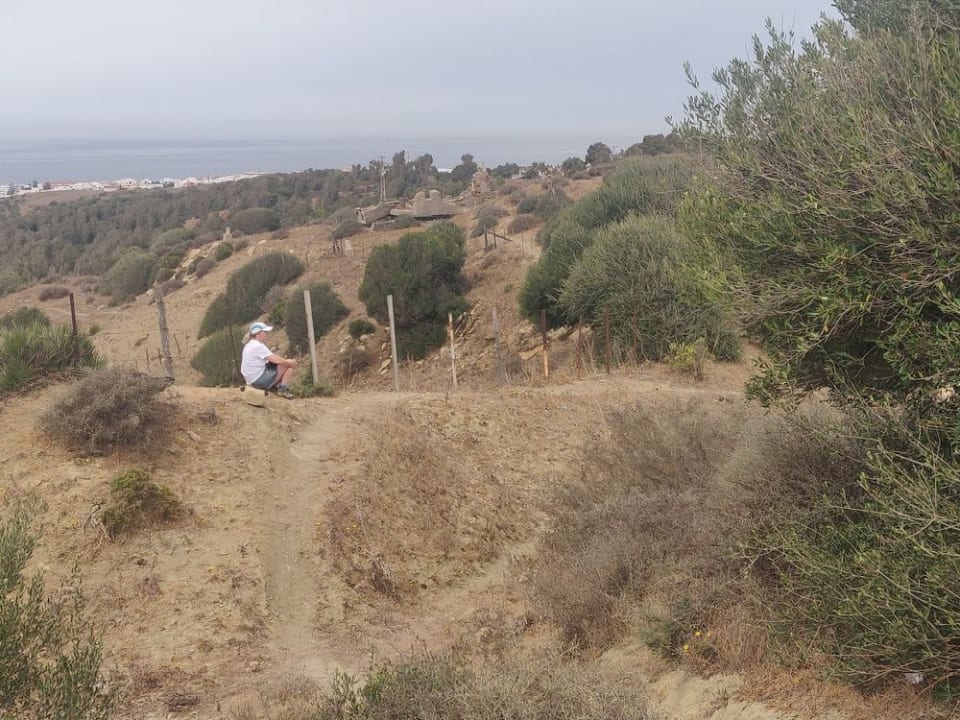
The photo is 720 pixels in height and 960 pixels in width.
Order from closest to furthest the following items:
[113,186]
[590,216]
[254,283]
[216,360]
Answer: [216,360], [590,216], [254,283], [113,186]

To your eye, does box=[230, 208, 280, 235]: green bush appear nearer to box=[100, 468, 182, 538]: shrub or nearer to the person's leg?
the person's leg

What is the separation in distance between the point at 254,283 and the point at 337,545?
95.4 ft

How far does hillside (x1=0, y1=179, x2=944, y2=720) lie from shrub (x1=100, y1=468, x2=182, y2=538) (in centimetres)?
17

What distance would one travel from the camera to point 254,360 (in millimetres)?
12391

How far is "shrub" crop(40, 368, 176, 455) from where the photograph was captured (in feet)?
32.7

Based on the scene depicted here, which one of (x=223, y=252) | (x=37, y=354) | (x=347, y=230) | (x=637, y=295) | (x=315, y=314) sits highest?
(x=347, y=230)

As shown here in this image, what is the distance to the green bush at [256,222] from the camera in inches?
2228

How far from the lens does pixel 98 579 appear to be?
848 centimetres

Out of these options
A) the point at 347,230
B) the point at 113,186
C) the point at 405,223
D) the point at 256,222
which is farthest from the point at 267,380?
the point at 113,186

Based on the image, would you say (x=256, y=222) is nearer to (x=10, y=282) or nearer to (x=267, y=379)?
(x=10, y=282)

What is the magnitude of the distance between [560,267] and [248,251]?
26267 millimetres

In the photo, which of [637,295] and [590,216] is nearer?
[637,295]

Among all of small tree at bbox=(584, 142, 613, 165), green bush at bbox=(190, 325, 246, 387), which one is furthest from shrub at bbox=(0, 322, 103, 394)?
small tree at bbox=(584, 142, 613, 165)

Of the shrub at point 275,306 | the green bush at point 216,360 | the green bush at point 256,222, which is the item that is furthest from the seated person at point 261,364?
the green bush at point 256,222
